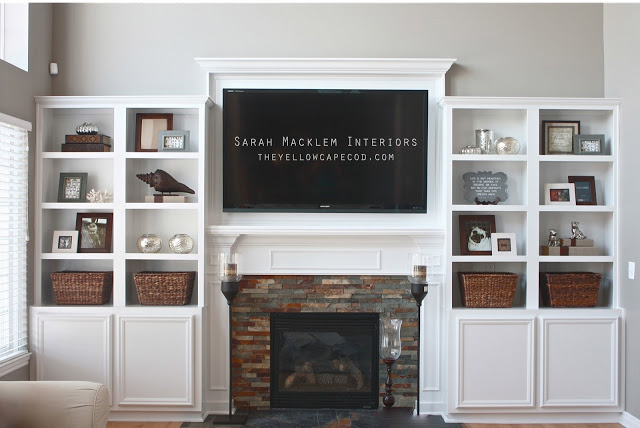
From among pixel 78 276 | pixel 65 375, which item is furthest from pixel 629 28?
pixel 65 375

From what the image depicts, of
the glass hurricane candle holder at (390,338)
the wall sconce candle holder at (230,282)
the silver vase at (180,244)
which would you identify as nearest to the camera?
the glass hurricane candle holder at (390,338)

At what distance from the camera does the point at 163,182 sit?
3738 millimetres

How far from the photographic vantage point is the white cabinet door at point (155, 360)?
3.75 metres

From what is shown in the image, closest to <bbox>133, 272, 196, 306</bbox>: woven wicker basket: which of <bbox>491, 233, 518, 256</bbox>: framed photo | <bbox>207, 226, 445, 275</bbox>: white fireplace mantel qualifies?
<bbox>207, 226, 445, 275</bbox>: white fireplace mantel

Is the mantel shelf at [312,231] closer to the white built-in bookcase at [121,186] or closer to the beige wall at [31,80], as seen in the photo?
the white built-in bookcase at [121,186]

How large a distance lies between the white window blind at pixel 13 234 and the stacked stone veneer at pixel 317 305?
4.56 feet

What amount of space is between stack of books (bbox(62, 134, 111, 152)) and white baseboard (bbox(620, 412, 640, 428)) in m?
3.92

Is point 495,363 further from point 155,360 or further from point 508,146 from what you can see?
point 155,360

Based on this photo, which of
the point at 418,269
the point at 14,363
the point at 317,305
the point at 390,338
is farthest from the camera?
the point at 317,305

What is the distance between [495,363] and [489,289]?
49 centimetres

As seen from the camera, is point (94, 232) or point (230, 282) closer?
point (230, 282)

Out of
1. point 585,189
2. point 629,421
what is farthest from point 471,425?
point 585,189

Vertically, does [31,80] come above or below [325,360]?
above

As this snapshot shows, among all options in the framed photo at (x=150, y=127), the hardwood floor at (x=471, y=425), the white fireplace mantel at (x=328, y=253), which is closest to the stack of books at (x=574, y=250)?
the white fireplace mantel at (x=328, y=253)
